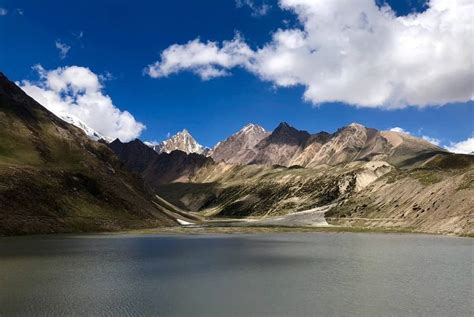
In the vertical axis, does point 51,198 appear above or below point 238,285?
above

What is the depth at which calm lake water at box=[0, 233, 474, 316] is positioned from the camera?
3716 centimetres

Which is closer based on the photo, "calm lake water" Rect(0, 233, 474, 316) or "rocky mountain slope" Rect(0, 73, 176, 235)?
"calm lake water" Rect(0, 233, 474, 316)

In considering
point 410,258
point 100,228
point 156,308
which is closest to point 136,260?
point 156,308

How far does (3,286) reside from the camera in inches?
1806

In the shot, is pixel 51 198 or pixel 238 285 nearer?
pixel 238 285

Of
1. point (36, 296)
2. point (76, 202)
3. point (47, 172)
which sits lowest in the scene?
point (36, 296)

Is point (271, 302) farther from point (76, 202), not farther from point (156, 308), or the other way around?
point (76, 202)

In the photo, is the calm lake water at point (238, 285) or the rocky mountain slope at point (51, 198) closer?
the calm lake water at point (238, 285)

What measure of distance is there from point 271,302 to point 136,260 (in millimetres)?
36842

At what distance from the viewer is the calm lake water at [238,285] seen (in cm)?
3716

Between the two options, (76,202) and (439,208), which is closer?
(439,208)

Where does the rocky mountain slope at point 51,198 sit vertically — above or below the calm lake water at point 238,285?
above

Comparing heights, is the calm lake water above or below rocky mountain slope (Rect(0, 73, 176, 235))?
below

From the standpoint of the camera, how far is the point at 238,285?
47812mm
